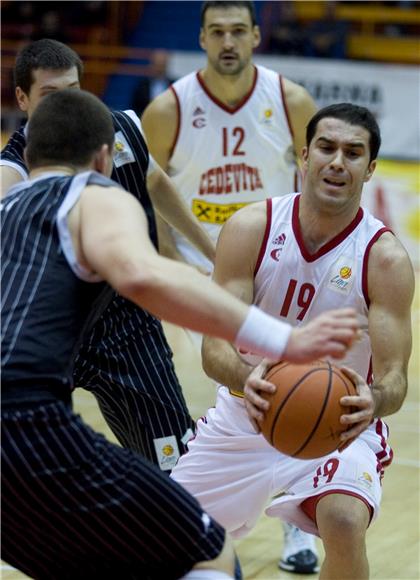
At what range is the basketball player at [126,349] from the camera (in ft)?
16.2

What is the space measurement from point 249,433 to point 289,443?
2.75 feet

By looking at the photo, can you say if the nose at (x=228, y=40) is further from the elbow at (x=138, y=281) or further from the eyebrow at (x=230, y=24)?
the elbow at (x=138, y=281)

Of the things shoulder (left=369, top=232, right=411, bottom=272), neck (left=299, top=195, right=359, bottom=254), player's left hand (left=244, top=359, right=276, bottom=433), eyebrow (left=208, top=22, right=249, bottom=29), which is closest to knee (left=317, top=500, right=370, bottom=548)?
player's left hand (left=244, top=359, right=276, bottom=433)

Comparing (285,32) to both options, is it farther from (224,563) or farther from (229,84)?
(224,563)

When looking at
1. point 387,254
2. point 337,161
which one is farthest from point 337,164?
point 387,254

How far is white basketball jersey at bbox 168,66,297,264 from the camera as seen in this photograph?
7234mm

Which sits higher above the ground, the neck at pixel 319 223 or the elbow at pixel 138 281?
the elbow at pixel 138 281

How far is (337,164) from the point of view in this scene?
178 inches

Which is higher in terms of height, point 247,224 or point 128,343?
point 247,224

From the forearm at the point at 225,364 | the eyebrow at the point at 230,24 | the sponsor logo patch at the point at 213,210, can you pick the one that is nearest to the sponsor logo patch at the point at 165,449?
the forearm at the point at 225,364

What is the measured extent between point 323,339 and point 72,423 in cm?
74

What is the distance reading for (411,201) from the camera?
14.5 metres

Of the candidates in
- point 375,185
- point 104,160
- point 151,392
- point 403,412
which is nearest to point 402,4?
point 375,185

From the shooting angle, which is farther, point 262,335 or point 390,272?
point 390,272
